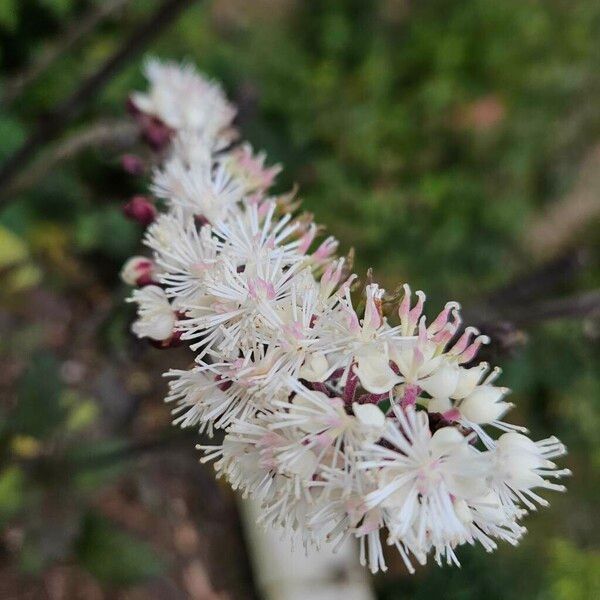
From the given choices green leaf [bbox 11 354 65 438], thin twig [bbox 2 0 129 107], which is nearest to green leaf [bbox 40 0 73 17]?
thin twig [bbox 2 0 129 107]

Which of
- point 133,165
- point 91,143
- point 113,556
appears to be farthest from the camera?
point 113,556

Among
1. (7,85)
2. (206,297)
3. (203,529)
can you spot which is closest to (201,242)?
(206,297)

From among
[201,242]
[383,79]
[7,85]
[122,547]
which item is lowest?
[122,547]

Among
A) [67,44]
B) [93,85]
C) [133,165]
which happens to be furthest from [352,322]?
[67,44]

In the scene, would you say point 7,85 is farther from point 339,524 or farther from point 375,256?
point 339,524

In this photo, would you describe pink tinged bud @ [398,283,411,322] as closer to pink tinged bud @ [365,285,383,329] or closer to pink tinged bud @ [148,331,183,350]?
pink tinged bud @ [365,285,383,329]

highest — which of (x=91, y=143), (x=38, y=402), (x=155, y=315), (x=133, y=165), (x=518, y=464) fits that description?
(x=91, y=143)

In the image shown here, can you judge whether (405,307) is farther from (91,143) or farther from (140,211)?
(91,143)
